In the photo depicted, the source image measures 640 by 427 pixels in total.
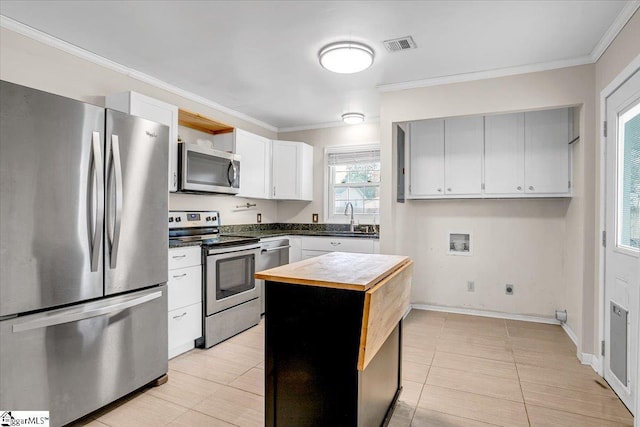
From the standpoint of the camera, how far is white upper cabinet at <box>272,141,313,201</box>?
4.81 meters

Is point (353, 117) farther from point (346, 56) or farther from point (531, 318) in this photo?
point (531, 318)

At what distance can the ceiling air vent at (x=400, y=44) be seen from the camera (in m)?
2.54

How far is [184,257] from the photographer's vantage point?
2.96 m

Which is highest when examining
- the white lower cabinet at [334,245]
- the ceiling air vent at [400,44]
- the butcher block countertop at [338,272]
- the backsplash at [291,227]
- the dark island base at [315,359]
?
the ceiling air vent at [400,44]

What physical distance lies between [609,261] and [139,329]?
11.1ft

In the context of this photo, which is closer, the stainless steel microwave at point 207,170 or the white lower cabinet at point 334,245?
the stainless steel microwave at point 207,170

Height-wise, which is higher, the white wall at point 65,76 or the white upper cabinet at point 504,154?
the white wall at point 65,76

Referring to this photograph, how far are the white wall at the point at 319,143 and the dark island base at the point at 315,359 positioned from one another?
3.46 meters

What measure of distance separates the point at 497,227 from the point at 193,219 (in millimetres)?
3511

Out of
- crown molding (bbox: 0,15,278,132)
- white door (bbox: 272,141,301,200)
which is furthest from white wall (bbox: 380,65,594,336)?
crown molding (bbox: 0,15,278,132)

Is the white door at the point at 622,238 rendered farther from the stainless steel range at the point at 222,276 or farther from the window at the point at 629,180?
the stainless steel range at the point at 222,276

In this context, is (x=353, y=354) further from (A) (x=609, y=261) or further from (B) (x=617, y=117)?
(B) (x=617, y=117)

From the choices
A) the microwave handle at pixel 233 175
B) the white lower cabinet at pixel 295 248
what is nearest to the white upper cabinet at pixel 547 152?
the white lower cabinet at pixel 295 248

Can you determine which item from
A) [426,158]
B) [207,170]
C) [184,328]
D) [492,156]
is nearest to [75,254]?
[184,328]
